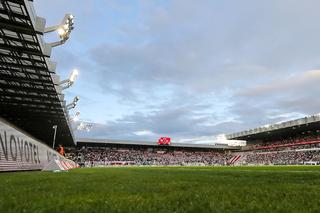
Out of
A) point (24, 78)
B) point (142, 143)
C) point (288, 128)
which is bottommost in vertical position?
point (142, 143)

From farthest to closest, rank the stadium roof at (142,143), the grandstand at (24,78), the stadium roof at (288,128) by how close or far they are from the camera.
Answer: the stadium roof at (142,143), the stadium roof at (288,128), the grandstand at (24,78)

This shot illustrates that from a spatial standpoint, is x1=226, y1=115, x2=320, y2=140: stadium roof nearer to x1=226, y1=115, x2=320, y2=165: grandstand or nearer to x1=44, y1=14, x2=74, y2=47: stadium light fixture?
x1=226, y1=115, x2=320, y2=165: grandstand

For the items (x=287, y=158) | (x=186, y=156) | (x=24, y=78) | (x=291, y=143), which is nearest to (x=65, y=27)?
(x=24, y=78)

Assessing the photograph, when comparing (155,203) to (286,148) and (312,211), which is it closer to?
(312,211)

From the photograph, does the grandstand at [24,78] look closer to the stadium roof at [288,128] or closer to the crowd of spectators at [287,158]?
the crowd of spectators at [287,158]

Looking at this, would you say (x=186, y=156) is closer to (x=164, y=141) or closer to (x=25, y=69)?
(x=164, y=141)

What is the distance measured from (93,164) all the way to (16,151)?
2485 inches

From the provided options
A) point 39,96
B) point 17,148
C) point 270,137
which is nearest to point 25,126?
point 39,96

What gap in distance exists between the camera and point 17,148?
19.1m

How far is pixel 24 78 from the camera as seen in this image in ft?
88.6

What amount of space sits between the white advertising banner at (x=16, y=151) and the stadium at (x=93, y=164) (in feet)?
0.18

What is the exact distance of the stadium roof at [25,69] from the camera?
16000mm

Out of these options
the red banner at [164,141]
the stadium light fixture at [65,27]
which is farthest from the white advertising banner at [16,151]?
the red banner at [164,141]

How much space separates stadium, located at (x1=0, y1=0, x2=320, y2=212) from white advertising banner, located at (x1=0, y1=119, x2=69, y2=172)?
0.18 feet
